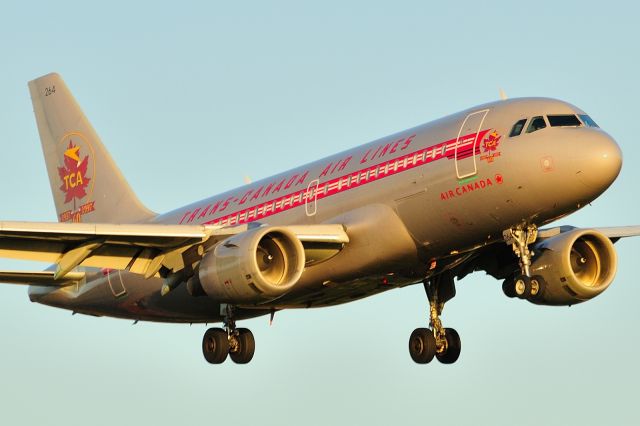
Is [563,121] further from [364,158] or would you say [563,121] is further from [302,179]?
[302,179]

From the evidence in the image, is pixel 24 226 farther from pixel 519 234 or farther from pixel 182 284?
pixel 519 234

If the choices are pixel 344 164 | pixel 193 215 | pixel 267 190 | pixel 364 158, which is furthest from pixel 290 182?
pixel 193 215

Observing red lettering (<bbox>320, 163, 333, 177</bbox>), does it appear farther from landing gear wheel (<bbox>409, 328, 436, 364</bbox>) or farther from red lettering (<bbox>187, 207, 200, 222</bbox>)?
landing gear wheel (<bbox>409, 328, 436, 364</bbox>)

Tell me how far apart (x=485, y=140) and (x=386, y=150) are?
10.3 ft

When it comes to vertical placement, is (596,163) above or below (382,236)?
above

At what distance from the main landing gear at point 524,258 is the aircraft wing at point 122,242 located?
4.14 m

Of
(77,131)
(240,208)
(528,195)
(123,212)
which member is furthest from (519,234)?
(77,131)

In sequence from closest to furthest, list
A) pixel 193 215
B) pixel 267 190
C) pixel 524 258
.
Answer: pixel 524 258 < pixel 267 190 < pixel 193 215

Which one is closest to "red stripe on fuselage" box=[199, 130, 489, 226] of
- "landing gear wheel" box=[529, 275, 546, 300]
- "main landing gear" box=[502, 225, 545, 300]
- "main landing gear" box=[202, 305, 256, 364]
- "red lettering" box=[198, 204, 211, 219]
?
"red lettering" box=[198, 204, 211, 219]

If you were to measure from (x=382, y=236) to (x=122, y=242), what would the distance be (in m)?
6.68

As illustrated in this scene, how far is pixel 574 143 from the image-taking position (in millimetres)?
33469

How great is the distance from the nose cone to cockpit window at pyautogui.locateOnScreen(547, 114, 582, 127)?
78cm

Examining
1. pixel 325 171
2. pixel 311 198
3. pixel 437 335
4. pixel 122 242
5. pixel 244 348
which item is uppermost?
pixel 325 171

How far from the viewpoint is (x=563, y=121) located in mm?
34250
